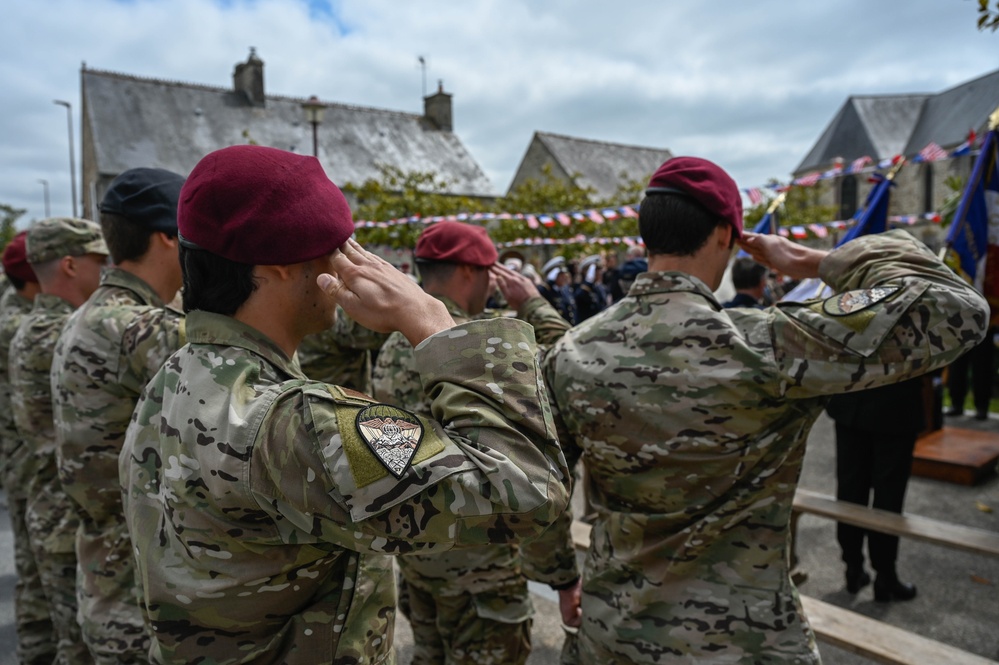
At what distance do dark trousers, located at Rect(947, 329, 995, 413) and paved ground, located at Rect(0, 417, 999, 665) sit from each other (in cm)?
275

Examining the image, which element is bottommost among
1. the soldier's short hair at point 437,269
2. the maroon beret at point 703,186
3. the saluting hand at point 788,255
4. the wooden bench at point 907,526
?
the wooden bench at point 907,526

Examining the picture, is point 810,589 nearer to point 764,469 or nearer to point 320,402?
point 764,469

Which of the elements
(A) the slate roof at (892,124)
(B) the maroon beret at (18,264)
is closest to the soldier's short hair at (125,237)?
(B) the maroon beret at (18,264)

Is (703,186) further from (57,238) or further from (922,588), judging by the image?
(922,588)

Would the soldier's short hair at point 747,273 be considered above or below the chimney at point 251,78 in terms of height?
below

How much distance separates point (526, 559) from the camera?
102 inches

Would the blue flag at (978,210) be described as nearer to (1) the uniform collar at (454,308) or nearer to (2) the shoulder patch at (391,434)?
(1) the uniform collar at (454,308)

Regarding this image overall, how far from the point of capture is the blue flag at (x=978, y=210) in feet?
13.0

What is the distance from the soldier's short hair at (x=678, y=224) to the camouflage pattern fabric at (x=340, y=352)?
1826mm

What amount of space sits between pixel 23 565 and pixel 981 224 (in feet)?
18.5

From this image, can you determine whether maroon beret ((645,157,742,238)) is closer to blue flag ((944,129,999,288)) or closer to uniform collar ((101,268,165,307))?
uniform collar ((101,268,165,307))

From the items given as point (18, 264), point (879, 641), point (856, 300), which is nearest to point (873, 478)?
point (879, 641)

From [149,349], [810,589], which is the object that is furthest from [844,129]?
[149,349]

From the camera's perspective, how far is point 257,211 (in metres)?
1.29
